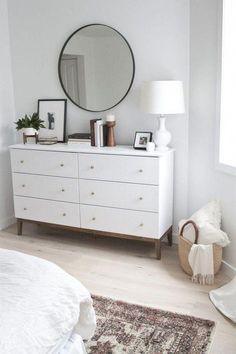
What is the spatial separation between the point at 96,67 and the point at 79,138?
0.64m

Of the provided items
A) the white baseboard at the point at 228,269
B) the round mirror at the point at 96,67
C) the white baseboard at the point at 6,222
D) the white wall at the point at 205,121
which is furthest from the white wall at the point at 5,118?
the white baseboard at the point at 228,269

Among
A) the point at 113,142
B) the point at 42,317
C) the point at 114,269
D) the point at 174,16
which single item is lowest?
the point at 114,269

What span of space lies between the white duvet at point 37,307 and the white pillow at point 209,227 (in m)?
1.26

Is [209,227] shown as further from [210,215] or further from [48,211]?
[48,211]

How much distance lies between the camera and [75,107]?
364 cm

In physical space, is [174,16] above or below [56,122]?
above

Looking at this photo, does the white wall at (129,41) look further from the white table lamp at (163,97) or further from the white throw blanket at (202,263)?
the white throw blanket at (202,263)

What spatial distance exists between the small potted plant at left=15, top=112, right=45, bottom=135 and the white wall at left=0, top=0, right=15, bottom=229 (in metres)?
0.27

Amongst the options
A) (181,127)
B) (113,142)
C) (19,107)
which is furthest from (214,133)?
(19,107)

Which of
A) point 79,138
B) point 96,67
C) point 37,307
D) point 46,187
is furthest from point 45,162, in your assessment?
point 37,307

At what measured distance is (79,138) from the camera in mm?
3467

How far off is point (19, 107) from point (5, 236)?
4.26 feet

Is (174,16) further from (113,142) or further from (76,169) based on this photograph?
(76,169)

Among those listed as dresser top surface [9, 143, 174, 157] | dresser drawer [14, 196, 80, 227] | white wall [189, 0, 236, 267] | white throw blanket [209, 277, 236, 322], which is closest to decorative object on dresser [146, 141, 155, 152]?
dresser top surface [9, 143, 174, 157]
